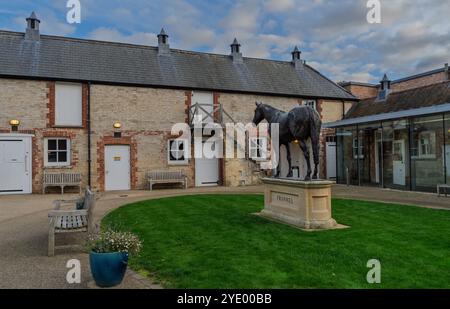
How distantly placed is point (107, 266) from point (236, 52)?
20.2 m

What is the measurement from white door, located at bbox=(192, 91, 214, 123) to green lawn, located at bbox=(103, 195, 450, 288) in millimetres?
9841

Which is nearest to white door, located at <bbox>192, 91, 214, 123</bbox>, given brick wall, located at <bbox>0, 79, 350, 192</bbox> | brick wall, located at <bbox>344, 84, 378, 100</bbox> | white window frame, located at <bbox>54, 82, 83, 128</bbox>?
brick wall, located at <bbox>0, 79, 350, 192</bbox>

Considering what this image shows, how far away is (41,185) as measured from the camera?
16.9 m

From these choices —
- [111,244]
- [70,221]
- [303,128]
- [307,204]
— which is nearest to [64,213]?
[70,221]

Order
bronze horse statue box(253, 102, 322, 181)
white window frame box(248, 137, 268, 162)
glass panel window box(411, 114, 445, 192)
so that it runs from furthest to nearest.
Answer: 1. white window frame box(248, 137, 268, 162)
2. glass panel window box(411, 114, 445, 192)
3. bronze horse statue box(253, 102, 322, 181)

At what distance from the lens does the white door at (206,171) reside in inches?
789

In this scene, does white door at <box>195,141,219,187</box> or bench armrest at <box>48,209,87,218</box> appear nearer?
bench armrest at <box>48,209,87,218</box>

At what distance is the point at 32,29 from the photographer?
1844 cm

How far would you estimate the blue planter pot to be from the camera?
460 cm

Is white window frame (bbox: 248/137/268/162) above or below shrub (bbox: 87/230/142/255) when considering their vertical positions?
above

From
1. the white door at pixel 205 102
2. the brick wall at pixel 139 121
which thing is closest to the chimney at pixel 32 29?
the brick wall at pixel 139 121

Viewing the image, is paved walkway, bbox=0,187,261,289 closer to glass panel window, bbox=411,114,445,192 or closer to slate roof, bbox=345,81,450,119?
glass panel window, bbox=411,114,445,192
